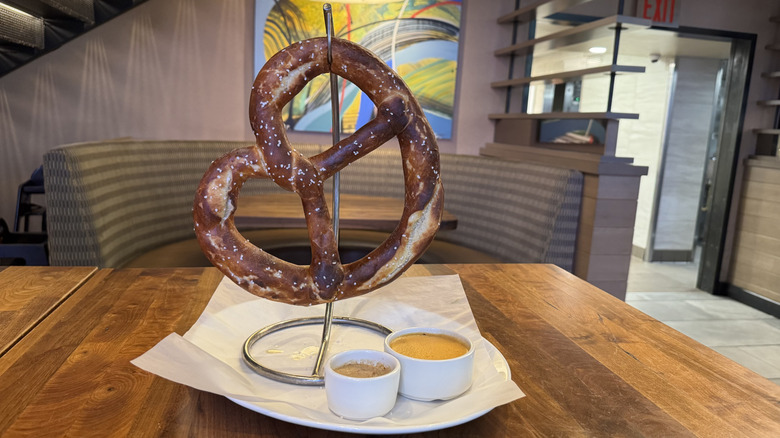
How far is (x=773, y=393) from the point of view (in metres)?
0.71

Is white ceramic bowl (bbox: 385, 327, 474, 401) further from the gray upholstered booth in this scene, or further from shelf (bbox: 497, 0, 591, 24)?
shelf (bbox: 497, 0, 591, 24)

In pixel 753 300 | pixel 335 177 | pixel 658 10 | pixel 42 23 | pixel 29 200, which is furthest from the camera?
pixel 753 300

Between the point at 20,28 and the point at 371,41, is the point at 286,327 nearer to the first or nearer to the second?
the point at 20,28

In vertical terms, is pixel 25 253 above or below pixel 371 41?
below

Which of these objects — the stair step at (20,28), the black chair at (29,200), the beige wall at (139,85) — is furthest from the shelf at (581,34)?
the black chair at (29,200)

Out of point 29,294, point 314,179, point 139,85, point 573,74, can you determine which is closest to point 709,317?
point 573,74

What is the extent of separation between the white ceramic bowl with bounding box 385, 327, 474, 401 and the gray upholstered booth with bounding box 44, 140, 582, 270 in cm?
181

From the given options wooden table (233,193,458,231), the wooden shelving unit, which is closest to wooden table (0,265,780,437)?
wooden table (233,193,458,231)

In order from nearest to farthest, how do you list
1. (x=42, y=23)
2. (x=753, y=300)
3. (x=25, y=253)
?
(x=25, y=253) < (x=42, y=23) < (x=753, y=300)

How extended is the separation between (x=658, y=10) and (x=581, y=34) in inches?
50.4

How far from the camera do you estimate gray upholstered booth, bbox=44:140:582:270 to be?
2053mm

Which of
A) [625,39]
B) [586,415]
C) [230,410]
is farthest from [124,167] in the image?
[625,39]

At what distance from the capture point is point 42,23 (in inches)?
127

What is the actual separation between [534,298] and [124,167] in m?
2.07
